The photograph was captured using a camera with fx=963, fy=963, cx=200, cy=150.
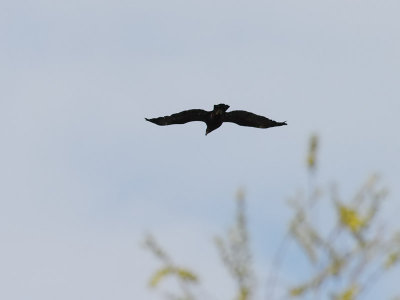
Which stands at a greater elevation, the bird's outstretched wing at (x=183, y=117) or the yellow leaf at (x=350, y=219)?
the bird's outstretched wing at (x=183, y=117)

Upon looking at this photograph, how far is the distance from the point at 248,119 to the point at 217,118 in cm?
36

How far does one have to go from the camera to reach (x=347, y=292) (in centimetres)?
924

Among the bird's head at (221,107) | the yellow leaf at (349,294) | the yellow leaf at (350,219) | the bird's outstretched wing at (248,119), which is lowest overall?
the yellow leaf at (349,294)

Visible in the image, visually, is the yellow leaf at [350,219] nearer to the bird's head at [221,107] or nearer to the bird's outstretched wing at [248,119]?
the bird's outstretched wing at [248,119]

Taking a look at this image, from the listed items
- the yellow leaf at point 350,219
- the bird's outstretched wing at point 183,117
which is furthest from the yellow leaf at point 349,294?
the bird's outstretched wing at point 183,117

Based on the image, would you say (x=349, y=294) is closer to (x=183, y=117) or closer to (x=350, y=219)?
(x=350, y=219)

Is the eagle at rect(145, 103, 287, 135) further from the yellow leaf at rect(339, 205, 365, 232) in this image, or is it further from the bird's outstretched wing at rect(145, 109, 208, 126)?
the yellow leaf at rect(339, 205, 365, 232)

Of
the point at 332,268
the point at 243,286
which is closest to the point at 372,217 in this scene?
the point at 332,268

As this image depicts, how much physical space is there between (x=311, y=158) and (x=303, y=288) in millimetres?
1898

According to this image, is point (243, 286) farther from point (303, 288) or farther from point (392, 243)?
point (392, 243)

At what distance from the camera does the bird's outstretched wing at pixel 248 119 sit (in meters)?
10.6

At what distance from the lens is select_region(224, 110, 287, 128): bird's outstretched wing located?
10.6 meters

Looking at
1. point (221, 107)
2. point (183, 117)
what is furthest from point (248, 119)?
point (183, 117)

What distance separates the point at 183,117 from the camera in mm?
10883
